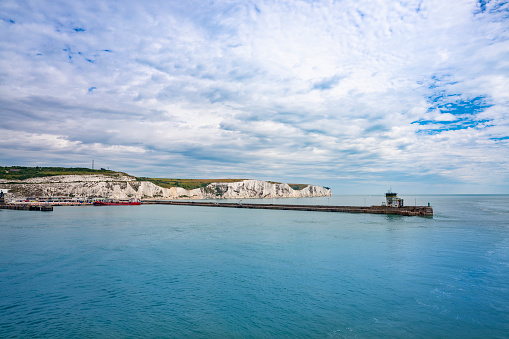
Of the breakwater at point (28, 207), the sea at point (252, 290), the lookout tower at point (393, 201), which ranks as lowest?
the breakwater at point (28, 207)

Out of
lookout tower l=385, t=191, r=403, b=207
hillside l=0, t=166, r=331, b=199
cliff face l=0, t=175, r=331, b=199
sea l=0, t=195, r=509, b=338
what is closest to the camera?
sea l=0, t=195, r=509, b=338

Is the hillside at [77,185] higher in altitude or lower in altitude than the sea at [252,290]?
higher

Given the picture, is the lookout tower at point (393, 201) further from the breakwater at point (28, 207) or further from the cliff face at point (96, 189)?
the cliff face at point (96, 189)

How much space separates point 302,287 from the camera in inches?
623

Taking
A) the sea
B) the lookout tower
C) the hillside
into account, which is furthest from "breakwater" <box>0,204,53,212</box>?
the lookout tower

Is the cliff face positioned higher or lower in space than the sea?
higher

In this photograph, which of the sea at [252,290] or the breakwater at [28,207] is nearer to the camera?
the sea at [252,290]

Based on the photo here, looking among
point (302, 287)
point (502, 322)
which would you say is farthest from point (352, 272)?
point (502, 322)

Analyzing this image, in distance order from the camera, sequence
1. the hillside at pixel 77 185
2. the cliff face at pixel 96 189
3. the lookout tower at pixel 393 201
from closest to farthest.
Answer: the lookout tower at pixel 393 201, the cliff face at pixel 96 189, the hillside at pixel 77 185

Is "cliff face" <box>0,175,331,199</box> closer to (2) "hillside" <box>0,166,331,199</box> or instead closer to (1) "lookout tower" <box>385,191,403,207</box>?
(2) "hillside" <box>0,166,331,199</box>

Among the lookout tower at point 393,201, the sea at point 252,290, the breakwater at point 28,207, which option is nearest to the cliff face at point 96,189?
the breakwater at point 28,207

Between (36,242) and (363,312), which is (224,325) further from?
(36,242)

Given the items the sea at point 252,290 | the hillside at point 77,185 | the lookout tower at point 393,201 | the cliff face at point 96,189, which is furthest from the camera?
the hillside at point 77,185

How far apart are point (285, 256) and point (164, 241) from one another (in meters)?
13.8
